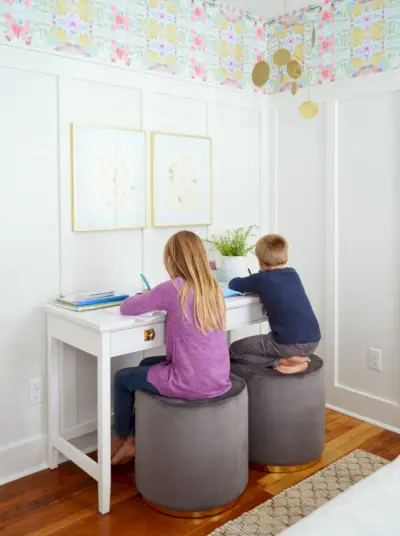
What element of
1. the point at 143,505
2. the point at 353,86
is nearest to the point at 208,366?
the point at 143,505

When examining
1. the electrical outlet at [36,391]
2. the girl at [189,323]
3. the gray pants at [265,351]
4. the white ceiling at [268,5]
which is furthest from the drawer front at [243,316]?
the white ceiling at [268,5]

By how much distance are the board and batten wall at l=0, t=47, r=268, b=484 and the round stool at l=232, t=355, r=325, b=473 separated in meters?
0.82

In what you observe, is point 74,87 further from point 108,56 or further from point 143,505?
point 143,505

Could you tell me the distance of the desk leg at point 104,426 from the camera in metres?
2.41

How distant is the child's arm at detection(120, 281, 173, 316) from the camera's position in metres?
2.43

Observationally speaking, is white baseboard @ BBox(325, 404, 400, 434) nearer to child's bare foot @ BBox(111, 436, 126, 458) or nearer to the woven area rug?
the woven area rug

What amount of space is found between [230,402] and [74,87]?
1723mm

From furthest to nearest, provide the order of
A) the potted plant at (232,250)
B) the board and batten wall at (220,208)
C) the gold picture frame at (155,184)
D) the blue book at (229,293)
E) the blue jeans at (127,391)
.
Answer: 1. the potted plant at (232,250)
2. the gold picture frame at (155,184)
3. the blue book at (229,293)
4. the board and batten wall at (220,208)
5. the blue jeans at (127,391)

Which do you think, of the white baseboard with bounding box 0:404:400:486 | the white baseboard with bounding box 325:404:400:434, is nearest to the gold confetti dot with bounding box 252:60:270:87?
the white baseboard with bounding box 0:404:400:486

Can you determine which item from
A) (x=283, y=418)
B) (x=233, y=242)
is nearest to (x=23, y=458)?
(x=283, y=418)

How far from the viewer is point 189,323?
2408 millimetres

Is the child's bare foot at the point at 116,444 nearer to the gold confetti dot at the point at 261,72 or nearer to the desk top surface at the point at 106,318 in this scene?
the desk top surface at the point at 106,318

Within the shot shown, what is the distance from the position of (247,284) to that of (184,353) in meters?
0.63

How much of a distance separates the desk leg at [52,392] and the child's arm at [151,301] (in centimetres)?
57
